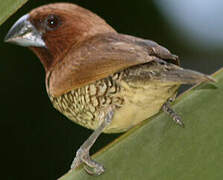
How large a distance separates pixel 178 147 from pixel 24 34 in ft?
5.13

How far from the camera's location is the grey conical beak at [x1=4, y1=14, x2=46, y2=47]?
2607 millimetres

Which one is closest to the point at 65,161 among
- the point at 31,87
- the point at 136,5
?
the point at 31,87

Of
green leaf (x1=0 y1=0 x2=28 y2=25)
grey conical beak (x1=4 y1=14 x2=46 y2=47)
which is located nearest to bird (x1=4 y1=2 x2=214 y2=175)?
grey conical beak (x1=4 y1=14 x2=46 y2=47)

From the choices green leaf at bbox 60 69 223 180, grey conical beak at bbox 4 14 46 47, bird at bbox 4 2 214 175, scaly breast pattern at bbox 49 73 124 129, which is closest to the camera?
green leaf at bbox 60 69 223 180

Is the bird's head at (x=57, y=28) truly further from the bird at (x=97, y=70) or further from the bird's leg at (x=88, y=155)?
the bird's leg at (x=88, y=155)

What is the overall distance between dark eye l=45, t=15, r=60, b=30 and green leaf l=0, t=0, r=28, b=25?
1.31 meters

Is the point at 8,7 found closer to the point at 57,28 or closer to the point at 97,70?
the point at 97,70

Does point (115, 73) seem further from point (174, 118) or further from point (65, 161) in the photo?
point (65, 161)

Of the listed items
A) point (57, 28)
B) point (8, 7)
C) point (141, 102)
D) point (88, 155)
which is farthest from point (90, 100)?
point (8, 7)

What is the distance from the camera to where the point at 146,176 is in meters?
1.24

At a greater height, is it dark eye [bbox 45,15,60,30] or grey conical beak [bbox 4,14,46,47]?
dark eye [bbox 45,15,60,30]

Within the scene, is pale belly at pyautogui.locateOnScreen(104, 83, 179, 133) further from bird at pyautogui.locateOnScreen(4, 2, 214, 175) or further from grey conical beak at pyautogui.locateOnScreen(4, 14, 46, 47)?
grey conical beak at pyautogui.locateOnScreen(4, 14, 46, 47)

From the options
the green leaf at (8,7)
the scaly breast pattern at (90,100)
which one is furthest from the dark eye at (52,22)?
the green leaf at (8,7)

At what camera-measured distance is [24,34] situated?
8.59 ft
